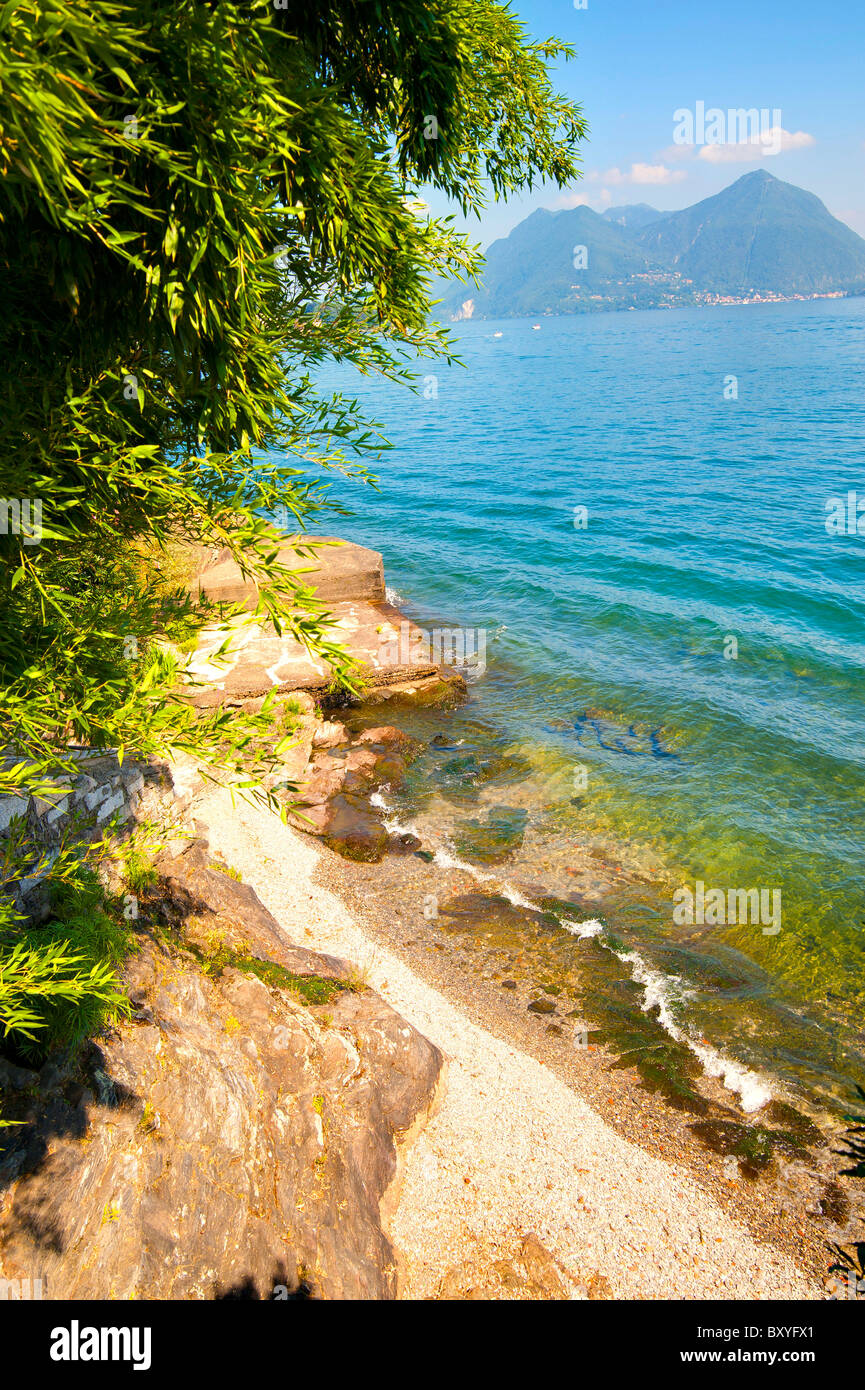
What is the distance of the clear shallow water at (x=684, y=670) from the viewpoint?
470 inches

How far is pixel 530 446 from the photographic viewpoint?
5522cm

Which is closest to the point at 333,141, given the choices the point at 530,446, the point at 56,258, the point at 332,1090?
the point at 56,258

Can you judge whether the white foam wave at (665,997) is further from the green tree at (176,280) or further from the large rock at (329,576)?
the large rock at (329,576)

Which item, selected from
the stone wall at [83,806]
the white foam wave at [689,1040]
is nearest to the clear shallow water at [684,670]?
the white foam wave at [689,1040]

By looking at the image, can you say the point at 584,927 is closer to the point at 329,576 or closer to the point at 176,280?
the point at 176,280

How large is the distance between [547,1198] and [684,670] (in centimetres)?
1651

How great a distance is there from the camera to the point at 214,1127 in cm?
672

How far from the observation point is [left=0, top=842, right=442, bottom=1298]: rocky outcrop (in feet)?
17.8

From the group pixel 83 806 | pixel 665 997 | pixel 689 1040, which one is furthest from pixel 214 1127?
pixel 665 997

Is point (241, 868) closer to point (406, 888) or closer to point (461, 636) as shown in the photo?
point (406, 888)

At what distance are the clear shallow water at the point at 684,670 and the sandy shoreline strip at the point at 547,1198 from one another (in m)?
2.52

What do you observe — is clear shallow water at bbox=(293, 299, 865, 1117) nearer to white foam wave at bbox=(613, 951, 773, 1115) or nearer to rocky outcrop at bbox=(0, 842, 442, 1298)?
white foam wave at bbox=(613, 951, 773, 1115)

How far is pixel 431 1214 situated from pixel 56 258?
8.78 m

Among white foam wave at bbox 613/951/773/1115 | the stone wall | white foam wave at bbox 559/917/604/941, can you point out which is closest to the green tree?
the stone wall
